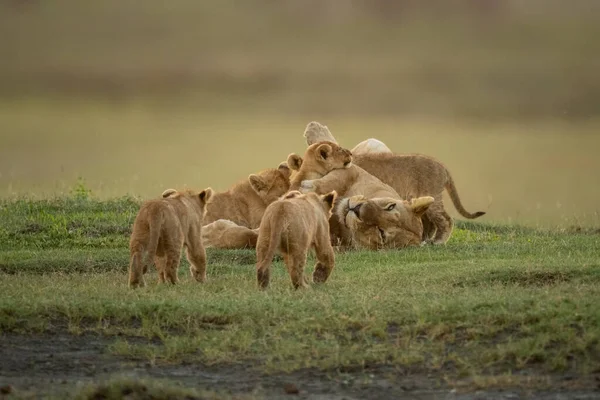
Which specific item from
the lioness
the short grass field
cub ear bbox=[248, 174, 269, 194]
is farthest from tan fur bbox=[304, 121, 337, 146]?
the short grass field

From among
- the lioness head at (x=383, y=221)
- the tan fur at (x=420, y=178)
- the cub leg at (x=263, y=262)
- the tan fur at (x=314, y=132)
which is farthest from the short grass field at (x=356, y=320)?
the tan fur at (x=314, y=132)

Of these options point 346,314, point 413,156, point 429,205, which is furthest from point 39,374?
point 413,156

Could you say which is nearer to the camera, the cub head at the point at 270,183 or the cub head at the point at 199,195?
the cub head at the point at 199,195

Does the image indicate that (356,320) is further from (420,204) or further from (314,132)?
(314,132)

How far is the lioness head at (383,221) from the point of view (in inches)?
559

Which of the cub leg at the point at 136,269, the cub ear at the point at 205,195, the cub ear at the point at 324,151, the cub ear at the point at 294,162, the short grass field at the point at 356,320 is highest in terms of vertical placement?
the cub ear at the point at 324,151

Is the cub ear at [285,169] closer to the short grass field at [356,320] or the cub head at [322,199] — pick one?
the short grass field at [356,320]

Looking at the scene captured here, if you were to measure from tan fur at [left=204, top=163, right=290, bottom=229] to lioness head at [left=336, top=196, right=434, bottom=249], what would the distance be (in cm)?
99

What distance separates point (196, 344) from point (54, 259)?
16.4 ft

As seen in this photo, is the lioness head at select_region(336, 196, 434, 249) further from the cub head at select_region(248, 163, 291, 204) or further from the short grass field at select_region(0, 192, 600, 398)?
the short grass field at select_region(0, 192, 600, 398)

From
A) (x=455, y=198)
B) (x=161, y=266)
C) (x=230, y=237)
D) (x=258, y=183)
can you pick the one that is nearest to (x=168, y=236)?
(x=161, y=266)

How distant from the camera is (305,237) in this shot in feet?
33.1

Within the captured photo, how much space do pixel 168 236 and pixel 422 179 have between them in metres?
5.88

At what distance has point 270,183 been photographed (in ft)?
48.9
